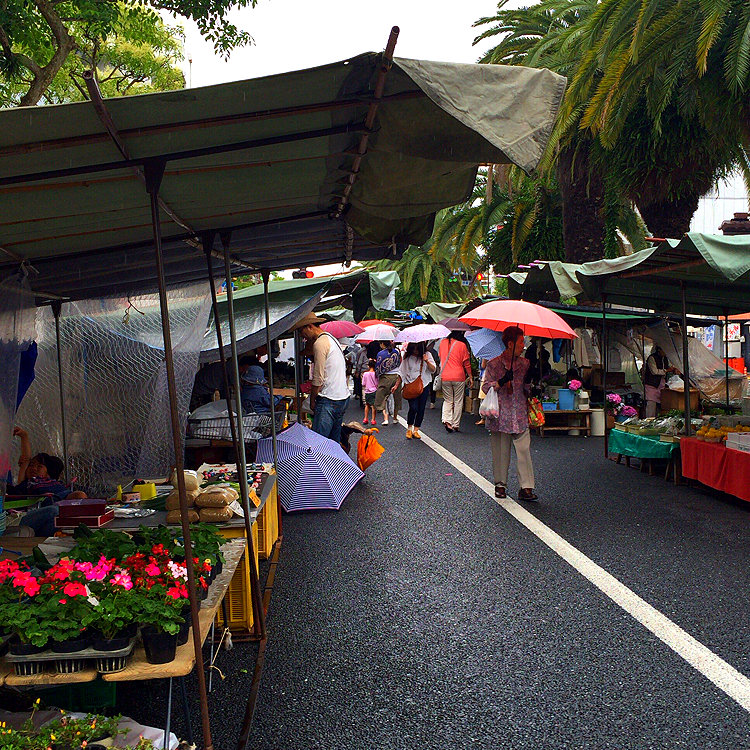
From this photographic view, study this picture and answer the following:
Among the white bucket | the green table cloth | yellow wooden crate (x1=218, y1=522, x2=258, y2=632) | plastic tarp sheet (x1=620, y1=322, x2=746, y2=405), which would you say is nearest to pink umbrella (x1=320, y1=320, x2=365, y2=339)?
the white bucket

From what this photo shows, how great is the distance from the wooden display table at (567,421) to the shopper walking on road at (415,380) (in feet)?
7.83

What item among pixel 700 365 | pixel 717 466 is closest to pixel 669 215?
pixel 700 365

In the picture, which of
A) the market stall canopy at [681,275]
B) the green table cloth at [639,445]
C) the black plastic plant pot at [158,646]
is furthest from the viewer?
the green table cloth at [639,445]

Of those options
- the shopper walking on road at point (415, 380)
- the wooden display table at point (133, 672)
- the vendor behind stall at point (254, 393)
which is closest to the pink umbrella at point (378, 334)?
the shopper walking on road at point (415, 380)

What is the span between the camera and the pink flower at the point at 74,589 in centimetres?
309

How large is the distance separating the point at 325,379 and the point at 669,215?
389 inches

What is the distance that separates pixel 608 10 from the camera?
11922mm

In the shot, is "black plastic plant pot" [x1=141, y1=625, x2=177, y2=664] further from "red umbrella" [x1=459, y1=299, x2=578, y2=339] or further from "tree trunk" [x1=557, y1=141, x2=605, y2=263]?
"tree trunk" [x1=557, y1=141, x2=605, y2=263]

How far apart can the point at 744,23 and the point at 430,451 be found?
25.6 feet

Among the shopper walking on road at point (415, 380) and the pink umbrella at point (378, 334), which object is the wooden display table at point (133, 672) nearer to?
the shopper walking on road at point (415, 380)

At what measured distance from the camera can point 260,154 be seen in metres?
3.34

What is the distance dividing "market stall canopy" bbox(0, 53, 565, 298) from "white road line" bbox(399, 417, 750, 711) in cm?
293

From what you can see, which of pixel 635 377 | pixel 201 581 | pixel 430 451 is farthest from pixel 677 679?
pixel 635 377

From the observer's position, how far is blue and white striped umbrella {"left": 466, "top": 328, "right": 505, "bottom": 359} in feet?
48.5
